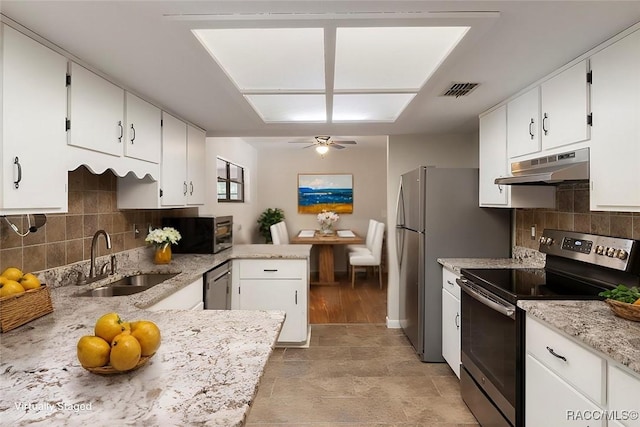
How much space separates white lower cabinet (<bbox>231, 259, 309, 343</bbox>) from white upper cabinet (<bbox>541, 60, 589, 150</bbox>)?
2.18m

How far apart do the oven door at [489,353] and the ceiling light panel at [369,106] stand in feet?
4.45

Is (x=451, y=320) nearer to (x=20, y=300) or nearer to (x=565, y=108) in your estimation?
(x=565, y=108)

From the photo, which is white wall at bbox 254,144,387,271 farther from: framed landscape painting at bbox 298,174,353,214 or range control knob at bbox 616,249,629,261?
range control knob at bbox 616,249,629,261

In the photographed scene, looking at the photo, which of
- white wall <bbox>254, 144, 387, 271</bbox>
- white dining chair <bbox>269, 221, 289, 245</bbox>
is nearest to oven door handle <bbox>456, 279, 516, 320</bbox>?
white dining chair <bbox>269, 221, 289, 245</bbox>

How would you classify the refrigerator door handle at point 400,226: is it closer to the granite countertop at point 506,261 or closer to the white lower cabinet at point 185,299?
the granite countertop at point 506,261

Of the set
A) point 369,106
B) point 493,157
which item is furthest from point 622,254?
point 369,106

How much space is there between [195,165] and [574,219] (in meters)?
3.03

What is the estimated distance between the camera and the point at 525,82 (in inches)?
84.4

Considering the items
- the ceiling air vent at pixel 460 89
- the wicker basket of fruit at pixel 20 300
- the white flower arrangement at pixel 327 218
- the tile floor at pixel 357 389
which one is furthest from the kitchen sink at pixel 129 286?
the white flower arrangement at pixel 327 218

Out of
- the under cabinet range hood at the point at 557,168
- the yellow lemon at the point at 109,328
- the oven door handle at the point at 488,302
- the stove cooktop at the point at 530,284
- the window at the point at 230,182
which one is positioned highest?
the window at the point at 230,182

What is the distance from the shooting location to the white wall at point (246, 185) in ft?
14.7

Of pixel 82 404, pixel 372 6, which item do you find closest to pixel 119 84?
pixel 372 6

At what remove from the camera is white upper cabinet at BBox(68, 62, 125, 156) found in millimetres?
1729

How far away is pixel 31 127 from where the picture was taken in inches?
57.6
